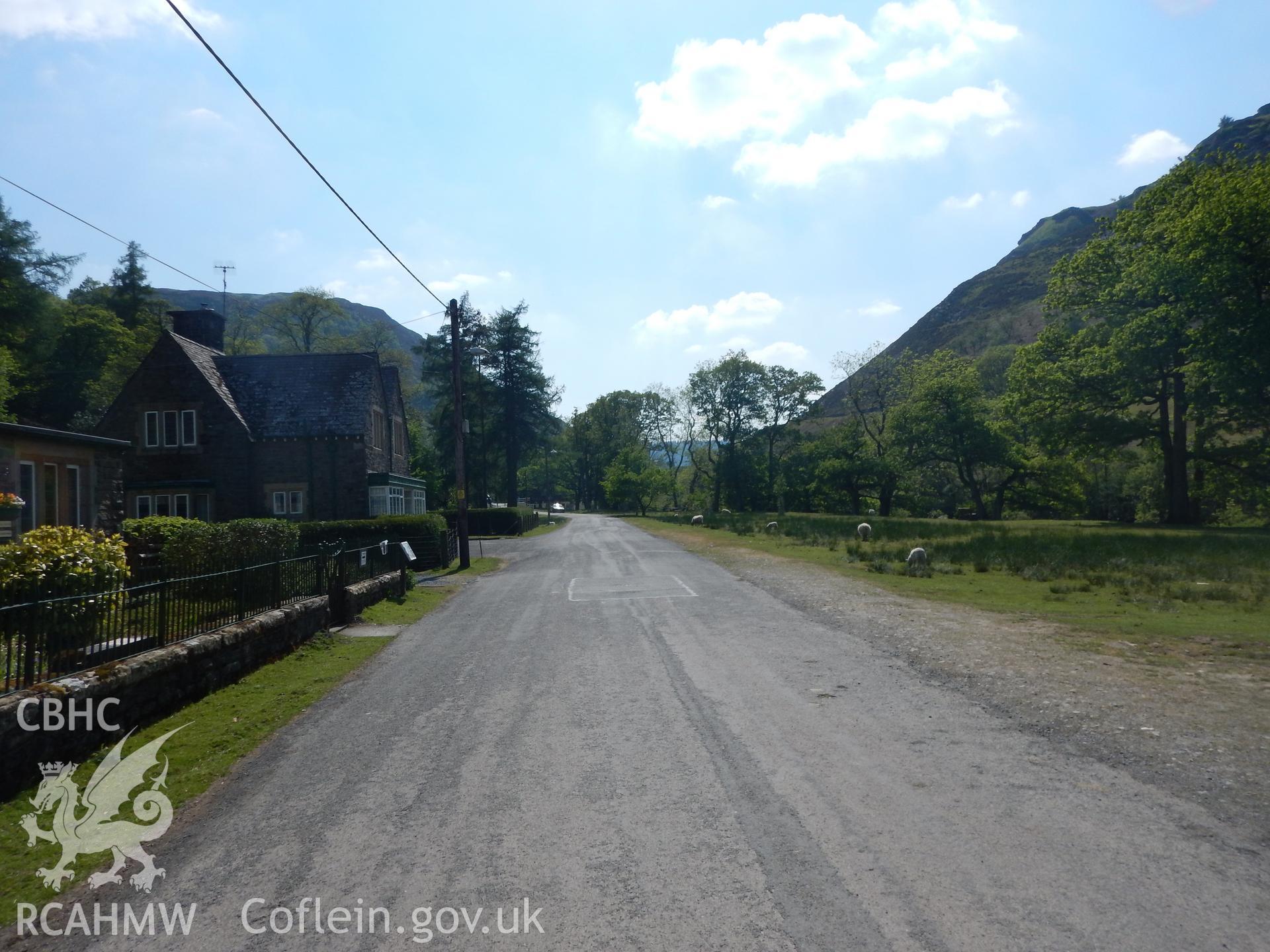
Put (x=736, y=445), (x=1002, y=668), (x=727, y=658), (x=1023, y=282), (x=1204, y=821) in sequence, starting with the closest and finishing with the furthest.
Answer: (x=1204, y=821)
(x=1002, y=668)
(x=727, y=658)
(x=736, y=445)
(x=1023, y=282)

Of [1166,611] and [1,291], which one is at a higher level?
[1,291]

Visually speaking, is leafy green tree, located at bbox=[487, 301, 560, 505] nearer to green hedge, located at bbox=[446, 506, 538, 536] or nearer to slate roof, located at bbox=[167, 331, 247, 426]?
green hedge, located at bbox=[446, 506, 538, 536]

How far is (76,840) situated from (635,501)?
98336 mm

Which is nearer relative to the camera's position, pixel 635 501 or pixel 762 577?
pixel 762 577

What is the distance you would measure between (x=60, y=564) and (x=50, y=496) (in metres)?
10.8

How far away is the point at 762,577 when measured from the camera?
72.8 ft

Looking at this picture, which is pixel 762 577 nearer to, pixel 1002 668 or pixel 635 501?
pixel 1002 668

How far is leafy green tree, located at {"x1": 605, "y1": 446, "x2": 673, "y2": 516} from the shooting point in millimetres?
98750

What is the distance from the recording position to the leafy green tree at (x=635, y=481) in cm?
9875

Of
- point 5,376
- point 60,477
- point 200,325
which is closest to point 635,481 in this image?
point 200,325

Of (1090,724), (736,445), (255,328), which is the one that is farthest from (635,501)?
(1090,724)

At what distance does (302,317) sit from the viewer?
8444 centimetres

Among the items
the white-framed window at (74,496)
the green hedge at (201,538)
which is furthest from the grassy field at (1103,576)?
the white-framed window at (74,496)

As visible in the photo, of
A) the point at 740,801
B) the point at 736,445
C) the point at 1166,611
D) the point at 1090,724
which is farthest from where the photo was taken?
the point at 736,445
